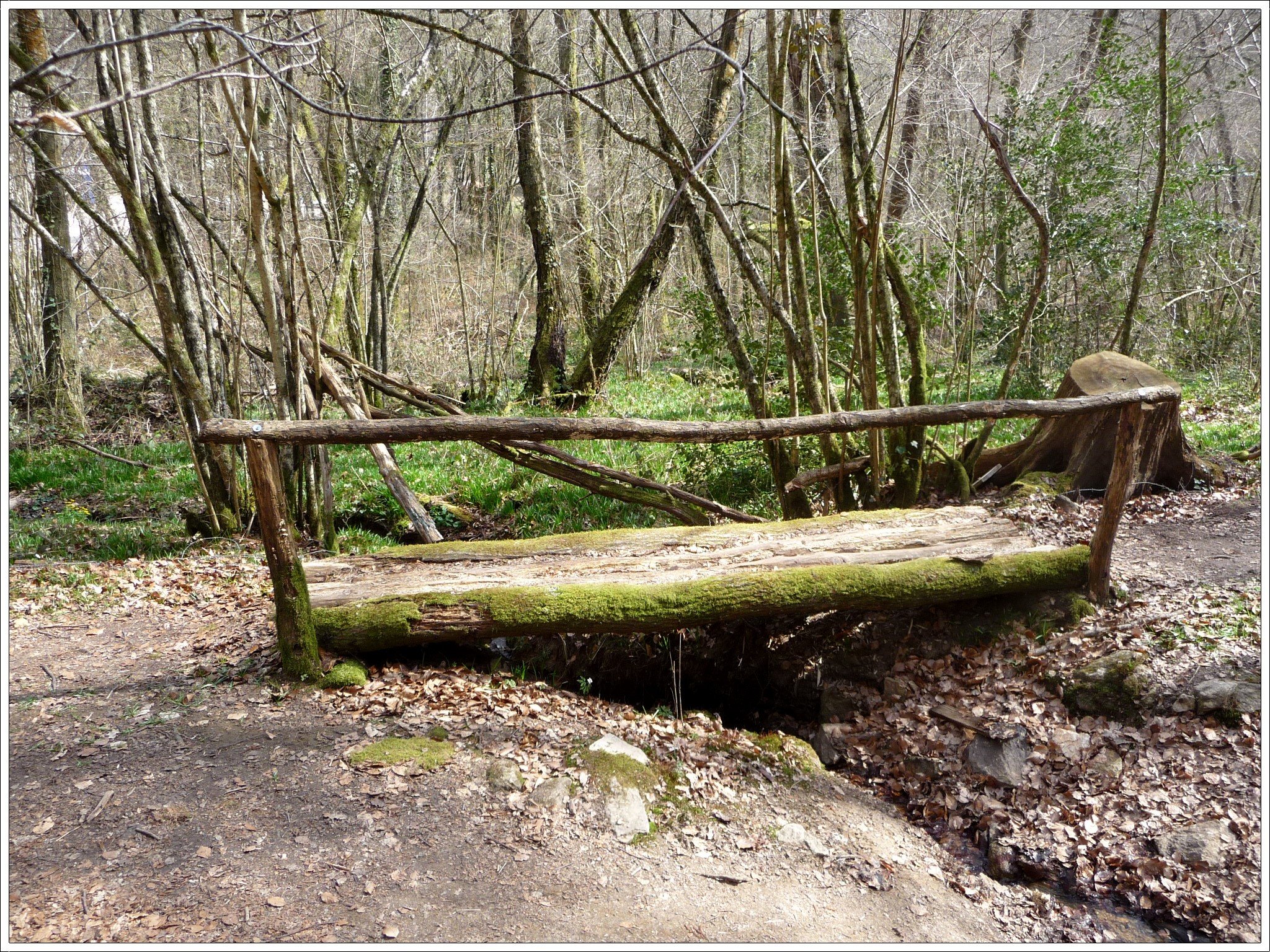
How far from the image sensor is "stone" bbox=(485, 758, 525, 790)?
11.9 feet

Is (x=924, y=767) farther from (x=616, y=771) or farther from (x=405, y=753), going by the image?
(x=405, y=753)

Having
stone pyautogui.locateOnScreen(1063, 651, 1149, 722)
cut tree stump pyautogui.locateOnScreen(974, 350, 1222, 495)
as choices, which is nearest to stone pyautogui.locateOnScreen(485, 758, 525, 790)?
stone pyautogui.locateOnScreen(1063, 651, 1149, 722)

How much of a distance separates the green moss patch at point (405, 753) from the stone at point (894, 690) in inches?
107

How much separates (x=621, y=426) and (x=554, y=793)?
190 centimetres

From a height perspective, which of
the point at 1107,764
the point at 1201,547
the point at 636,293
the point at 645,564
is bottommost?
the point at 1107,764

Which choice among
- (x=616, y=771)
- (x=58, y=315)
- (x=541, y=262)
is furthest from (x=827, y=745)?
(x=58, y=315)

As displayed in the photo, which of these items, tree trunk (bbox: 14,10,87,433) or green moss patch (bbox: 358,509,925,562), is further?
tree trunk (bbox: 14,10,87,433)

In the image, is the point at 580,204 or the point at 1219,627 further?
the point at 580,204

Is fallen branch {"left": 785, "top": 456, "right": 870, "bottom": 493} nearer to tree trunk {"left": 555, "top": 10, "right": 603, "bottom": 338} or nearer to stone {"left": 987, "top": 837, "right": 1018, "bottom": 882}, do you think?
stone {"left": 987, "top": 837, "right": 1018, "bottom": 882}

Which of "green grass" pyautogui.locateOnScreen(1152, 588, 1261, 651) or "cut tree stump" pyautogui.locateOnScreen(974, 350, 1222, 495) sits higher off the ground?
"cut tree stump" pyautogui.locateOnScreen(974, 350, 1222, 495)

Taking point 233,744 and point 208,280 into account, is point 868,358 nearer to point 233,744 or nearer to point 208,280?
point 233,744

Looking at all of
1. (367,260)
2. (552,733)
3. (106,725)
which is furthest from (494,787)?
(367,260)

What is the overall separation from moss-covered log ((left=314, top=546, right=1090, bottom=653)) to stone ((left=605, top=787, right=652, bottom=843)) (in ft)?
3.44

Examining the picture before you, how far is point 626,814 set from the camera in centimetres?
359
